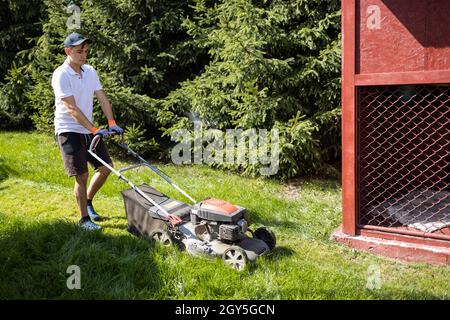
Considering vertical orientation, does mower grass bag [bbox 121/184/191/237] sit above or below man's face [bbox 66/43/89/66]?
below

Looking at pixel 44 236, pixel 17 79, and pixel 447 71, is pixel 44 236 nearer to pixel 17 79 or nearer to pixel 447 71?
pixel 447 71

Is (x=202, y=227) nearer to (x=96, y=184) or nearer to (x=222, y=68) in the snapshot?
(x=96, y=184)

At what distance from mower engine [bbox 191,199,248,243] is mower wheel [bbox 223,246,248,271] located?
0.35 feet

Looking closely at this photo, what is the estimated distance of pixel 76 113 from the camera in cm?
411

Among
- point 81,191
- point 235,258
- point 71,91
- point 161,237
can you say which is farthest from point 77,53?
point 235,258

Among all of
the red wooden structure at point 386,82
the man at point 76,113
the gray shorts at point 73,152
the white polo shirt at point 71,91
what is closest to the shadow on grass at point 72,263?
the man at point 76,113

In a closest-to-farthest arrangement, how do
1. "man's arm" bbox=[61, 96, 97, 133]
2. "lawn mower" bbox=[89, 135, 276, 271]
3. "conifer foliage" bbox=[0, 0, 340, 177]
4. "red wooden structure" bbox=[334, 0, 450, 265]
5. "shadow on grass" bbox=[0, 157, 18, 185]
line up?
"lawn mower" bbox=[89, 135, 276, 271]
"red wooden structure" bbox=[334, 0, 450, 265]
"man's arm" bbox=[61, 96, 97, 133]
"conifer foliage" bbox=[0, 0, 340, 177]
"shadow on grass" bbox=[0, 157, 18, 185]

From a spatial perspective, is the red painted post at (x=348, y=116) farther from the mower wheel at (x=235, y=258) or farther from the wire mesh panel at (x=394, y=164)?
the mower wheel at (x=235, y=258)

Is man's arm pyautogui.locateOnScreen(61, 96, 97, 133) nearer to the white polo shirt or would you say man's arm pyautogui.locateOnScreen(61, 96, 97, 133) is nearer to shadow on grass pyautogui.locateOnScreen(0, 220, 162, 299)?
the white polo shirt

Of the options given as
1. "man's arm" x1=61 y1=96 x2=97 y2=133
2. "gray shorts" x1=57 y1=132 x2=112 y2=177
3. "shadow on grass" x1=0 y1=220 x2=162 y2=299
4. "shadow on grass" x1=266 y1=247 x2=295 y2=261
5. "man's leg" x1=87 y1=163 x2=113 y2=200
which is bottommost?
"shadow on grass" x1=266 y1=247 x2=295 y2=261

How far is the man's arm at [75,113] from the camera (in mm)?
4109

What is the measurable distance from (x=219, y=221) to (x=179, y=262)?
0.46m

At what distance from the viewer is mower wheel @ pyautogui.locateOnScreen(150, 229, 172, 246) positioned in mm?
3850

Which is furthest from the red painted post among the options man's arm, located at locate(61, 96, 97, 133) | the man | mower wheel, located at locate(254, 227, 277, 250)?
man's arm, located at locate(61, 96, 97, 133)
